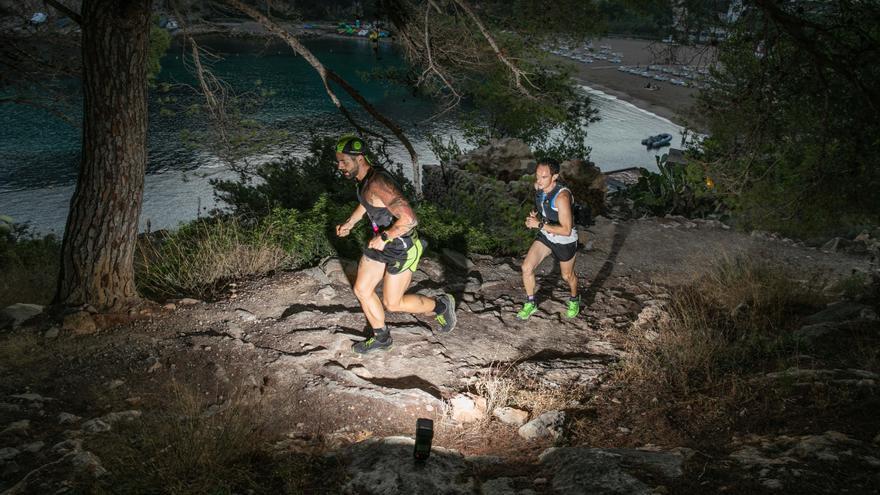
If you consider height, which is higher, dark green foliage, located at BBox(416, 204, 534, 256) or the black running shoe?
dark green foliage, located at BBox(416, 204, 534, 256)

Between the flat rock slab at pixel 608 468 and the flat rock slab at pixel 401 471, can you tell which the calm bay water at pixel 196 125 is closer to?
the flat rock slab at pixel 401 471

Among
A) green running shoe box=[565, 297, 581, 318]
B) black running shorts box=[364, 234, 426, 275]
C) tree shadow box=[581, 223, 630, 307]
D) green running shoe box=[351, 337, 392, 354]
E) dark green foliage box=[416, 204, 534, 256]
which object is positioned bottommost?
tree shadow box=[581, 223, 630, 307]

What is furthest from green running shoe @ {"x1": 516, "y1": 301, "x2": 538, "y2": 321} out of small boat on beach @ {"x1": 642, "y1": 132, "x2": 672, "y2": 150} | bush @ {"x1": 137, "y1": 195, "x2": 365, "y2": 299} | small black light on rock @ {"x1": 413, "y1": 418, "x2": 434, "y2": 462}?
small boat on beach @ {"x1": 642, "y1": 132, "x2": 672, "y2": 150}

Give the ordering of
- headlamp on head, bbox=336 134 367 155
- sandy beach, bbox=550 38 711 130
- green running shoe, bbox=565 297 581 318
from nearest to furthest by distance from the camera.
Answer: headlamp on head, bbox=336 134 367 155
green running shoe, bbox=565 297 581 318
sandy beach, bbox=550 38 711 130

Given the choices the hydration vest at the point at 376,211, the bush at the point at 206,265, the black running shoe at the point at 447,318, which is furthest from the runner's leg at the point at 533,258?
the bush at the point at 206,265

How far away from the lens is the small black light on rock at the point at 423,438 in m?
3.54

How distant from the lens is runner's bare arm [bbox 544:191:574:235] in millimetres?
5727

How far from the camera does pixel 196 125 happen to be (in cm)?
3086

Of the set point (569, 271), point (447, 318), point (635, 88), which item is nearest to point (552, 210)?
point (569, 271)

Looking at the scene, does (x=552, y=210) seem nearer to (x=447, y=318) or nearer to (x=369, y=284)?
(x=447, y=318)

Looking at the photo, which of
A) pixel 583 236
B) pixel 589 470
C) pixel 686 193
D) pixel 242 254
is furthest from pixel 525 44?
pixel 589 470

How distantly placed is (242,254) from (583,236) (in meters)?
6.75

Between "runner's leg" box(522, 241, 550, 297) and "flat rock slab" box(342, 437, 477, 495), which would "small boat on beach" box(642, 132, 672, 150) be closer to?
"runner's leg" box(522, 241, 550, 297)

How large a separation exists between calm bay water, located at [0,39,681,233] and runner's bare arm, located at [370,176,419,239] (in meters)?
7.60
